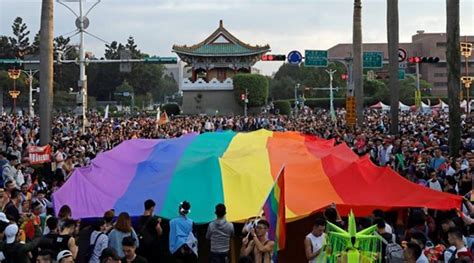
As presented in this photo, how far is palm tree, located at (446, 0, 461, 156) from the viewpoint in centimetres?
1973

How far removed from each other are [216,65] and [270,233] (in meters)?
74.7

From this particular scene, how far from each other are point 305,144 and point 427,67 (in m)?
111

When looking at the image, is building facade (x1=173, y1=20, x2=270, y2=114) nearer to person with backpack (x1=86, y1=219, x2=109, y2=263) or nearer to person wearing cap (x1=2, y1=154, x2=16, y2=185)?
person wearing cap (x1=2, y1=154, x2=16, y2=185)

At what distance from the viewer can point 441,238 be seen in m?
10.4

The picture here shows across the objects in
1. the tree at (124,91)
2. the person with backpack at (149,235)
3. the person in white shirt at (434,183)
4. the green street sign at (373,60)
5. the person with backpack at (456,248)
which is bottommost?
the person with backpack at (149,235)

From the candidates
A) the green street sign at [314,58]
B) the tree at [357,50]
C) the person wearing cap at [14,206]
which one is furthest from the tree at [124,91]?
A: the person wearing cap at [14,206]

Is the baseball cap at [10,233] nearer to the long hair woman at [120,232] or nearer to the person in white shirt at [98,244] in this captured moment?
the person in white shirt at [98,244]

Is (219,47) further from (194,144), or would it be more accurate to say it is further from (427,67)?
(194,144)

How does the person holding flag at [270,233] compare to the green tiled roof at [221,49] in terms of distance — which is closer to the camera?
the person holding flag at [270,233]

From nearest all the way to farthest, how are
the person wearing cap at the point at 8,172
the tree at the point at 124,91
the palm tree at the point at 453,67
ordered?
the person wearing cap at the point at 8,172
the palm tree at the point at 453,67
the tree at the point at 124,91

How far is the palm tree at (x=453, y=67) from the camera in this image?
777 inches

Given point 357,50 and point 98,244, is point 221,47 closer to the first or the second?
point 357,50

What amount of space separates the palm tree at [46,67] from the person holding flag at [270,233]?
47.3 ft

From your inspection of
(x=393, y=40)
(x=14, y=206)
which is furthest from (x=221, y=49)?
(x=14, y=206)
